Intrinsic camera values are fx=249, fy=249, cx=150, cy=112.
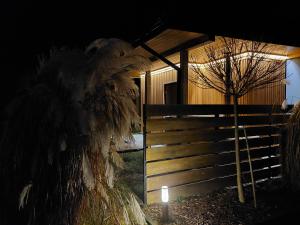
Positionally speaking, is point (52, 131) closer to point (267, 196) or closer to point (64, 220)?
point (64, 220)

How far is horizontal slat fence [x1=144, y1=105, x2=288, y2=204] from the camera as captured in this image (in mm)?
3629

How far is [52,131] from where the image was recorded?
2.16 meters

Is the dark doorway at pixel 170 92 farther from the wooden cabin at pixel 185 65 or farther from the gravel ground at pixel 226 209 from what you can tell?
the gravel ground at pixel 226 209

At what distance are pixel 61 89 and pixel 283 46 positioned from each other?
20.2ft

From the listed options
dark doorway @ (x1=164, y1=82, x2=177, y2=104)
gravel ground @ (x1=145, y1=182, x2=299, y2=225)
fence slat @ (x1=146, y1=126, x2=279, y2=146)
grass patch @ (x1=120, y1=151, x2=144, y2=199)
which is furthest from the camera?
dark doorway @ (x1=164, y1=82, x2=177, y2=104)

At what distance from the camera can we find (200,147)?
4.09 meters

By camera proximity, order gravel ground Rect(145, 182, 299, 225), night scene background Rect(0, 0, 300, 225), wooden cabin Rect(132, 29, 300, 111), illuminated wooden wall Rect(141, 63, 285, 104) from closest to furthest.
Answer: night scene background Rect(0, 0, 300, 225) < gravel ground Rect(145, 182, 299, 225) < wooden cabin Rect(132, 29, 300, 111) < illuminated wooden wall Rect(141, 63, 285, 104)

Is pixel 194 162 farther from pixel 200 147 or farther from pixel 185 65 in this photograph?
pixel 185 65

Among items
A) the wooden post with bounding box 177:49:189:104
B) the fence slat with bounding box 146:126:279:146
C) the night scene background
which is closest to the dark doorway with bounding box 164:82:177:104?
the wooden post with bounding box 177:49:189:104

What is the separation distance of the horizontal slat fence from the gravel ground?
0.20 m

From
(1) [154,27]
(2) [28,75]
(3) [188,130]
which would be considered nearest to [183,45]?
(1) [154,27]

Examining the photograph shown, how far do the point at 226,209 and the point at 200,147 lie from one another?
3.30ft

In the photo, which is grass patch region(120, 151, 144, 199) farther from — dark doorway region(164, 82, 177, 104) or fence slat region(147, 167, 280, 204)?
dark doorway region(164, 82, 177, 104)

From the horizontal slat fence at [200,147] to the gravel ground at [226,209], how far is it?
0.20m
